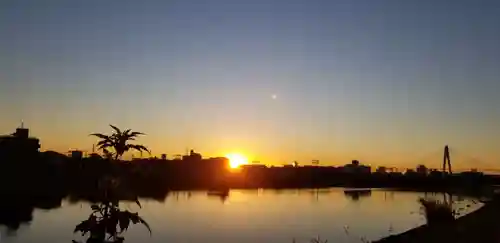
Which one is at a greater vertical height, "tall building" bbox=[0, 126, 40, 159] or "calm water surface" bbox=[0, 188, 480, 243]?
"tall building" bbox=[0, 126, 40, 159]

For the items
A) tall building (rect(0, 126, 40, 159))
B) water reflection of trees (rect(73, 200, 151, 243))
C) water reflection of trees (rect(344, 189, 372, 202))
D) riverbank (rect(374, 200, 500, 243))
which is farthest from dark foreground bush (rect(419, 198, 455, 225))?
water reflection of trees (rect(344, 189, 372, 202))

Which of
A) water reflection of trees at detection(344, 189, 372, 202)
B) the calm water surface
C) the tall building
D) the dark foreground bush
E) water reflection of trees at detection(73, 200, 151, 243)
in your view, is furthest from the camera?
water reflection of trees at detection(344, 189, 372, 202)

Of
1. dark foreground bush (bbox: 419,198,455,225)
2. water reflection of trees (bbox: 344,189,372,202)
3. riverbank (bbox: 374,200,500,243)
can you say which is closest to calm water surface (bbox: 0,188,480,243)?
dark foreground bush (bbox: 419,198,455,225)

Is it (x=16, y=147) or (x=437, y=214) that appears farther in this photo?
(x=16, y=147)

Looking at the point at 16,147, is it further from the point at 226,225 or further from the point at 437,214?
the point at 437,214

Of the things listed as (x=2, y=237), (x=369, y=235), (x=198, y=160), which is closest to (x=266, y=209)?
(x=369, y=235)

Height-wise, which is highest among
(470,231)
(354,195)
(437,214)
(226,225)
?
(354,195)

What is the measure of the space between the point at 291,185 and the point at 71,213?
12264 centimetres

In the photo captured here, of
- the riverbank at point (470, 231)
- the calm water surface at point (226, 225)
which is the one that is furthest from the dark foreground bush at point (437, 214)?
the calm water surface at point (226, 225)

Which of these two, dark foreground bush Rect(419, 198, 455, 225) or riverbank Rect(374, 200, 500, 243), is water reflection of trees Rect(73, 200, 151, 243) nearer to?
riverbank Rect(374, 200, 500, 243)

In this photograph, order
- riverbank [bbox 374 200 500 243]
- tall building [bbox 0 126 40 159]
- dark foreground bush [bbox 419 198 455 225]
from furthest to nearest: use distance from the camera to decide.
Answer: tall building [bbox 0 126 40 159] < dark foreground bush [bbox 419 198 455 225] < riverbank [bbox 374 200 500 243]

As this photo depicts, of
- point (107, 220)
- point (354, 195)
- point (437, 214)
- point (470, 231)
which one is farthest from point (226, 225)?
point (354, 195)

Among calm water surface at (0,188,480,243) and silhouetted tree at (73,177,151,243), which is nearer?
silhouetted tree at (73,177,151,243)

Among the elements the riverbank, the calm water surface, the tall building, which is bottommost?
the calm water surface
